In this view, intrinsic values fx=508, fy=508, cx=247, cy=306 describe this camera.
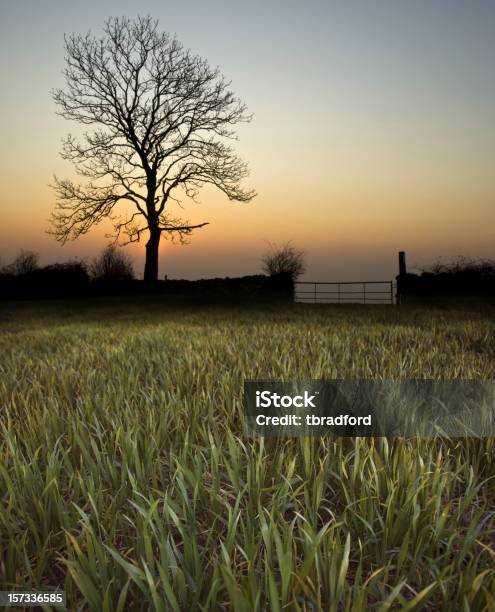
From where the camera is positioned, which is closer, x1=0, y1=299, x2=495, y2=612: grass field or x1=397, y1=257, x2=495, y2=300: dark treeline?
x1=0, y1=299, x2=495, y2=612: grass field

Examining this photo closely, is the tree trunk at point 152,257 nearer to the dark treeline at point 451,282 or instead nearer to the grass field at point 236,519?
the dark treeline at point 451,282

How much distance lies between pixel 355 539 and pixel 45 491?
1.07m

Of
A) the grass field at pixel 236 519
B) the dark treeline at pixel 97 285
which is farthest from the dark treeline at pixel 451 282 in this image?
the grass field at pixel 236 519

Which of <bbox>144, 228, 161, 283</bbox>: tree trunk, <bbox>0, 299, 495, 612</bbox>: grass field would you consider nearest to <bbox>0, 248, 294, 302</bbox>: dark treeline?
<bbox>144, 228, 161, 283</bbox>: tree trunk

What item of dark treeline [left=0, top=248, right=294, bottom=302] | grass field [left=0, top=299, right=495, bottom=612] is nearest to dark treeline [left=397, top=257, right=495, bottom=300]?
dark treeline [left=0, top=248, right=294, bottom=302]

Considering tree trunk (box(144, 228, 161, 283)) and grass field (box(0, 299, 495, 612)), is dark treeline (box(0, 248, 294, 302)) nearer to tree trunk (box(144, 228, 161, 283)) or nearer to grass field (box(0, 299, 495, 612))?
tree trunk (box(144, 228, 161, 283))

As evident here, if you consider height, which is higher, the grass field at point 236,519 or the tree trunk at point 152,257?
the tree trunk at point 152,257

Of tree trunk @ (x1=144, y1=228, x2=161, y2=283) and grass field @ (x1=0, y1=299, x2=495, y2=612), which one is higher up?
tree trunk @ (x1=144, y1=228, x2=161, y2=283)

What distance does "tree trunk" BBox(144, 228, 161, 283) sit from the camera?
2791cm

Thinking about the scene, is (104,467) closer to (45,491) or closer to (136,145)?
(45,491)

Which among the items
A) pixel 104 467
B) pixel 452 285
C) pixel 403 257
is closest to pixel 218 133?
pixel 403 257

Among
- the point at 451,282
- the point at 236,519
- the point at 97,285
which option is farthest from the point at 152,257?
the point at 236,519

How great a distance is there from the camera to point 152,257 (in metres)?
28.3

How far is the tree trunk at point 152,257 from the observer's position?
27908mm
